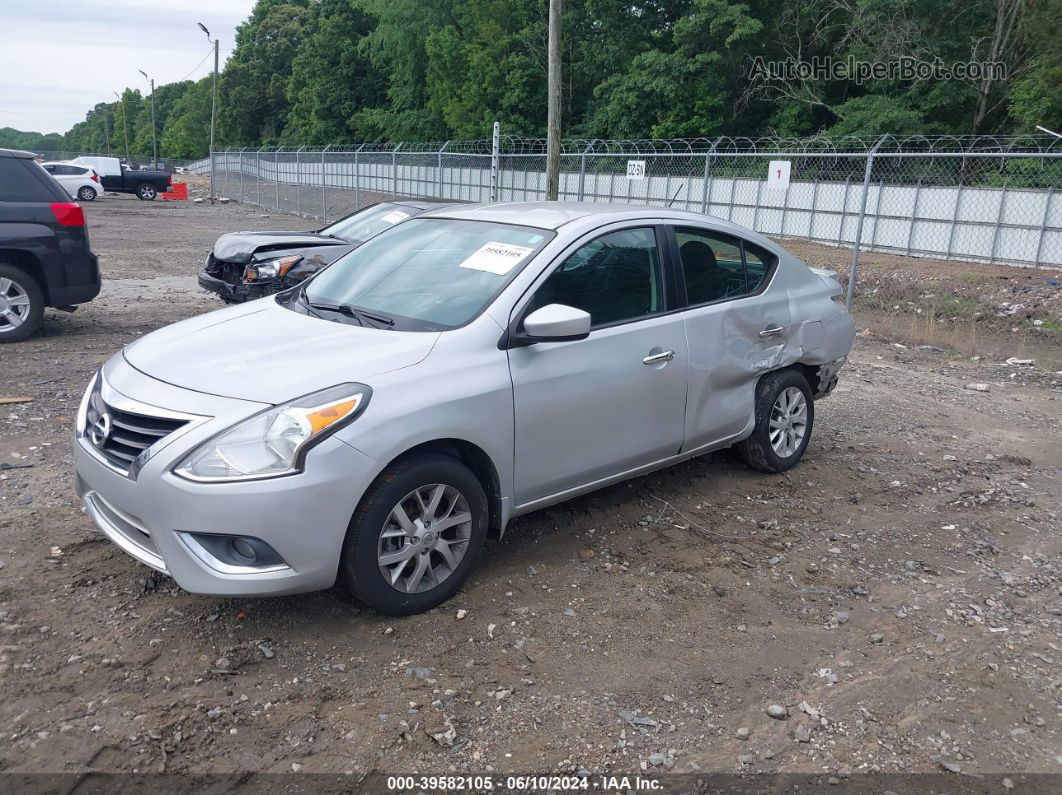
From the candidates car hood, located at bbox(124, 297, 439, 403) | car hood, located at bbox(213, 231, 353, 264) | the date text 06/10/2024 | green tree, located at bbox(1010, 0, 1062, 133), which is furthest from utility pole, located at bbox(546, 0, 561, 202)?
green tree, located at bbox(1010, 0, 1062, 133)

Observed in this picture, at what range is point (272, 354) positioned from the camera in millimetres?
3912

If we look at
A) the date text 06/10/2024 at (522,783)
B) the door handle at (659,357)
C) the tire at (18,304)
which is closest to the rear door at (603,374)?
the door handle at (659,357)

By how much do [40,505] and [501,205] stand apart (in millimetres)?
3043

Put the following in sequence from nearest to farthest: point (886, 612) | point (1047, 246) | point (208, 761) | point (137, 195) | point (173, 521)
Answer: point (208, 761) < point (173, 521) < point (886, 612) < point (1047, 246) < point (137, 195)

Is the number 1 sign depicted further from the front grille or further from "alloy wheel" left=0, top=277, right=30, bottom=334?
the front grille

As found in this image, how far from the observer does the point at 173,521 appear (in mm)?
3391

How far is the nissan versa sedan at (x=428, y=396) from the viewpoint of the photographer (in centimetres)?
342

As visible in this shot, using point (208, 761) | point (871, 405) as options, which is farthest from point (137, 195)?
point (208, 761)

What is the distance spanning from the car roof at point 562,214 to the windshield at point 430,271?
8cm

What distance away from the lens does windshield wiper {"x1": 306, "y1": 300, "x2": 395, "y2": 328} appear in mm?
4266

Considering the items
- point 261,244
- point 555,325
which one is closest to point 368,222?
point 261,244

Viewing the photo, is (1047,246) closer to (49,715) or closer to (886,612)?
(886,612)

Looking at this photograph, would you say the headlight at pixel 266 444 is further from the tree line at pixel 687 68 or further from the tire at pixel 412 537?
the tree line at pixel 687 68

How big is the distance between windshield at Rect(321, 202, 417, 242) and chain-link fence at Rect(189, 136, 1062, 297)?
6165 mm
